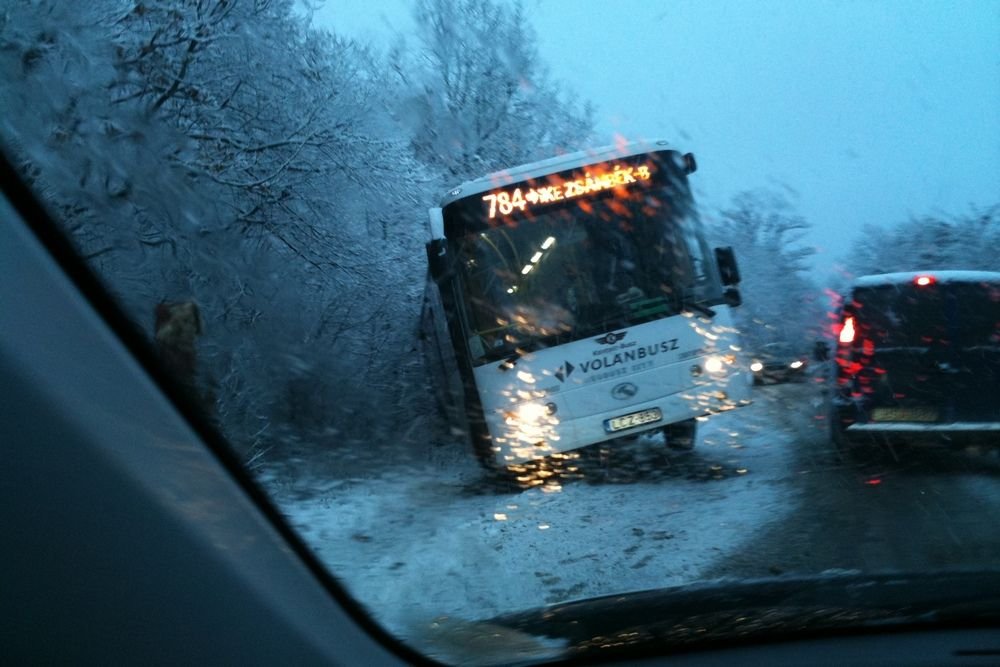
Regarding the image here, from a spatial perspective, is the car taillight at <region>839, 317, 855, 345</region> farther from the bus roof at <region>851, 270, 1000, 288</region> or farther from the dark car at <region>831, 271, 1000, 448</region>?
the bus roof at <region>851, 270, 1000, 288</region>

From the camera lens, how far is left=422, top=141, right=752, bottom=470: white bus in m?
9.57

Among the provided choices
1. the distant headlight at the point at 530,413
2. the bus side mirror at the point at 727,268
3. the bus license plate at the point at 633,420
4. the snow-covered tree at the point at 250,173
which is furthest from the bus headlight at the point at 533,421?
the bus side mirror at the point at 727,268

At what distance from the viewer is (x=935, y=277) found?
8.19 metres

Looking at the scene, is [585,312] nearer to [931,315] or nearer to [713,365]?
[713,365]

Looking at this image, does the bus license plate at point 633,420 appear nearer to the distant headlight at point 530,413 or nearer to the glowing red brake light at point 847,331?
the distant headlight at point 530,413

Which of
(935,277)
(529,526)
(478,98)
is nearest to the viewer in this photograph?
(529,526)

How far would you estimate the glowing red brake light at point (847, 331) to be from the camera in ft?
27.9

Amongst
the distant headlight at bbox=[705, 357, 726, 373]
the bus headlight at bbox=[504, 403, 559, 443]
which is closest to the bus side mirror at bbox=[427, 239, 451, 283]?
the bus headlight at bbox=[504, 403, 559, 443]

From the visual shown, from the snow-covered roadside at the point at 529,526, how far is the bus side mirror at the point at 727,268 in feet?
5.25

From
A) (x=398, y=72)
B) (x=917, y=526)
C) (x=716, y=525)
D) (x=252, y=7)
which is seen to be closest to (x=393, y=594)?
(x=716, y=525)

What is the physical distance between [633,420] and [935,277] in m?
2.90

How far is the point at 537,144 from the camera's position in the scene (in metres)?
19.8

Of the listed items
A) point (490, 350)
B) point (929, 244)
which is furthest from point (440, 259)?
point (929, 244)

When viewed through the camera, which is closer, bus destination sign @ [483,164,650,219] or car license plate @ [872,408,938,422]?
car license plate @ [872,408,938,422]
